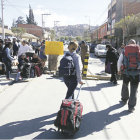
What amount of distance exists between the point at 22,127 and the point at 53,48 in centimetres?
751

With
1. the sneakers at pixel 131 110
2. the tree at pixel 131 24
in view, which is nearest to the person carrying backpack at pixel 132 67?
the sneakers at pixel 131 110

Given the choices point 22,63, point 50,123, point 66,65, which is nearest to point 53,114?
point 50,123

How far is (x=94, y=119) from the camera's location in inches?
187

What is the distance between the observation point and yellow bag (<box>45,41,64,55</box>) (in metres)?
11.2

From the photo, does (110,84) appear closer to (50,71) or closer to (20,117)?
(50,71)

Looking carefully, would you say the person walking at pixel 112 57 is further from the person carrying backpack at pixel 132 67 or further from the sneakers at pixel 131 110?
the sneakers at pixel 131 110

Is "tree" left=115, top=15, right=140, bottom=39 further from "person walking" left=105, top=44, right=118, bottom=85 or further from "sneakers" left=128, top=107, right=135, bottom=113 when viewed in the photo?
"sneakers" left=128, top=107, right=135, bottom=113

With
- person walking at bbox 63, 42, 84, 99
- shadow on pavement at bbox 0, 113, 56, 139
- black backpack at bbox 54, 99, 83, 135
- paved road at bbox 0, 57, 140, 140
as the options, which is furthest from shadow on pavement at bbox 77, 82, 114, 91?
black backpack at bbox 54, 99, 83, 135

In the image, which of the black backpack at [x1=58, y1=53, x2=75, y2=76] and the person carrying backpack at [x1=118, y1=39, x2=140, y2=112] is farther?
the person carrying backpack at [x1=118, y1=39, x2=140, y2=112]

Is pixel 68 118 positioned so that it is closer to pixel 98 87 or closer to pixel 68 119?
pixel 68 119

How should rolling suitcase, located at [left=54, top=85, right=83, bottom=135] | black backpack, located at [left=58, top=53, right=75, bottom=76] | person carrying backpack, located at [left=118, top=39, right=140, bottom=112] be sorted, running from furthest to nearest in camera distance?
person carrying backpack, located at [left=118, top=39, right=140, bottom=112] → black backpack, located at [left=58, top=53, right=75, bottom=76] → rolling suitcase, located at [left=54, top=85, right=83, bottom=135]

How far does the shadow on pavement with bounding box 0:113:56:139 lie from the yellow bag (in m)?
6.97

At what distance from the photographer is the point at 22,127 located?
4.26m

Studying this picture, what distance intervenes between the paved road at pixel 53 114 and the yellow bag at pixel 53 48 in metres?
4.04
